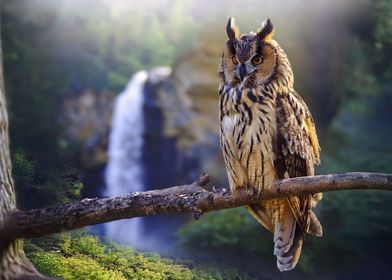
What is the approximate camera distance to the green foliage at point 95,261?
7.99 ft

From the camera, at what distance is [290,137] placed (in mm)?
2424

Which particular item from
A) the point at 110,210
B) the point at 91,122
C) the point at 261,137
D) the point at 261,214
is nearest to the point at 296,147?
the point at 261,137

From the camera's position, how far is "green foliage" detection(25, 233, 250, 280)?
2.44m

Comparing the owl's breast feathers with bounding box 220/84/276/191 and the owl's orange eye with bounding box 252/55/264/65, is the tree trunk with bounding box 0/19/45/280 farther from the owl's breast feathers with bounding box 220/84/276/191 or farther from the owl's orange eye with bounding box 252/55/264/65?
the owl's orange eye with bounding box 252/55/264/65

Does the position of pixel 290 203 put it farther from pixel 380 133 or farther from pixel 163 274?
pixel 380 133

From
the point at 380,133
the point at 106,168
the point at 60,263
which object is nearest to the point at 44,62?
the point at 106,168

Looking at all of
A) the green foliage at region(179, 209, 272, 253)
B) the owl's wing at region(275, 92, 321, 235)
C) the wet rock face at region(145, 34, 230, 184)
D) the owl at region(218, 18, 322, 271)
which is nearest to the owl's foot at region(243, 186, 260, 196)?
the owl at region(218, 18, 322, 271)

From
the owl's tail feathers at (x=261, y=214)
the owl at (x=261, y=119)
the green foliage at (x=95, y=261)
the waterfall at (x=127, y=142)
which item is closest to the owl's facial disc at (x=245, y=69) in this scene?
the owl at (x=261, y=119)

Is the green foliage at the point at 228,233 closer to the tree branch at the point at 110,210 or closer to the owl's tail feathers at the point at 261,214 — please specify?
the owl's tail feathers at the point at 261,214

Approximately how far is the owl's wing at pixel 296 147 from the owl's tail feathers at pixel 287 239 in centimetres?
5

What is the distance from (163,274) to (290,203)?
607mm

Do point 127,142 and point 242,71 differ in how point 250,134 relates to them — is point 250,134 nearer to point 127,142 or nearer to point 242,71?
point 242,71

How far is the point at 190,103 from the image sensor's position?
7.91m

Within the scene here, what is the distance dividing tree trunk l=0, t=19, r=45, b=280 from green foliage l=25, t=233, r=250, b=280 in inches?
9.3
